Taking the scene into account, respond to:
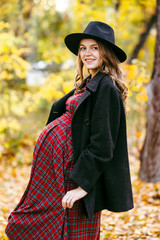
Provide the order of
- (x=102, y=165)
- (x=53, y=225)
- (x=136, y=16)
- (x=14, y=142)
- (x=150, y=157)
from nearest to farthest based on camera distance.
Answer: (x=102, y=165), (x=53, y=225), (x=150, y=157), (x=14, y=142), (x=136, y=16)

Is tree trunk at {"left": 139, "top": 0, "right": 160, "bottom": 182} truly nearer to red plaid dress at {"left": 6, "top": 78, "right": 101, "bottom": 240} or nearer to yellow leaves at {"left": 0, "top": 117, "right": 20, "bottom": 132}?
red plaid dress at {"left": 6, "top": 78, "right": 101, "bottom": 240}

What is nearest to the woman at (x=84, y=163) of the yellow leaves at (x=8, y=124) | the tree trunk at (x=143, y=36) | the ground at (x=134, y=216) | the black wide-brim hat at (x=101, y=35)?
the black wide-brim hat at (x=101, y=35)

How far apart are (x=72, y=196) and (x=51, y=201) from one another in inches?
9.6

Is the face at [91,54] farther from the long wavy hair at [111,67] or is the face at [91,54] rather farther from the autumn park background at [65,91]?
the autumn park background at [65,91]

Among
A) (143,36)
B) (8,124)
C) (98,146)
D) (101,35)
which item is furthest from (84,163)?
(143,36)

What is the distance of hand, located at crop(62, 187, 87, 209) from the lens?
2.00 m

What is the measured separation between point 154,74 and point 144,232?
2.57 metres

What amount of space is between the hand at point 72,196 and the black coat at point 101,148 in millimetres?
60

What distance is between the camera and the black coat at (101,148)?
6.44 ft

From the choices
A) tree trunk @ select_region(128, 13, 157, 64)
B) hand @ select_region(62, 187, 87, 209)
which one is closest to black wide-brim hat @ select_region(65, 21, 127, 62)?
hand @ select_region(62, 187, 87, 209)

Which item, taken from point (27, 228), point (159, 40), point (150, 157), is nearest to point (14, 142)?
point (150, 157)

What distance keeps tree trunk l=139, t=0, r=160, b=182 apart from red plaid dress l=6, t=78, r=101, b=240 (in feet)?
8.99

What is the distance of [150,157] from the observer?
190 inches

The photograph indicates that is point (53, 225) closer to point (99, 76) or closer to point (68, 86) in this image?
point (99, 76)
